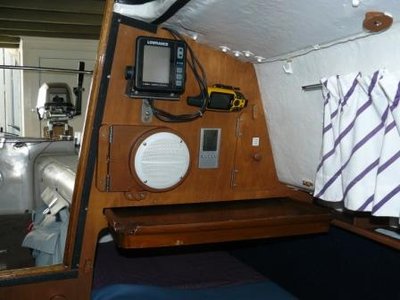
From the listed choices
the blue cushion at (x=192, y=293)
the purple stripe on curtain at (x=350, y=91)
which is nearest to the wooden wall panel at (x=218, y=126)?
the blue cushion at (x=192, y=293)

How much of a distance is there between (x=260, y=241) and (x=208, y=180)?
773mm

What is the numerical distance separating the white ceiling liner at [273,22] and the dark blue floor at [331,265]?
94 cm

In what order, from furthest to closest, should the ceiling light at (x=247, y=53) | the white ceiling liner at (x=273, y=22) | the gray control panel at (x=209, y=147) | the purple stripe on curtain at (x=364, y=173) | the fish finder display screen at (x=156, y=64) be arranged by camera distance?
the gray control panel at (x=209, y=147) → the ceiling light at (x=247, y=53) → the fish finder display screen at (x=156, y=64) → the purple stripe on curtain at (x=364, y=173) → the white ceiling liner at (x=273, y=22)

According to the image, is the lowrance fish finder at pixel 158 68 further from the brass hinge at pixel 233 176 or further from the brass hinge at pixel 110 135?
the brass hinge at pixel 233 176

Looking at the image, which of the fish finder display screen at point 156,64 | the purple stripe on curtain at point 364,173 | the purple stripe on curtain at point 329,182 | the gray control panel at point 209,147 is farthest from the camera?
the gray control panel at point 209,147

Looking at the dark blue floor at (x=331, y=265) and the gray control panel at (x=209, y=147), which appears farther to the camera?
the gray control panel at (x=209, y=147)

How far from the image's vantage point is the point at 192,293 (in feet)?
6.40

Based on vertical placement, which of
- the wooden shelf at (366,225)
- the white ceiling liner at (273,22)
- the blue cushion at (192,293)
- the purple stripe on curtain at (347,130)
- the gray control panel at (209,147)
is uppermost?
the white ceiling liner at (273,22)

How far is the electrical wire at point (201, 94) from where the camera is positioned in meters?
1.66

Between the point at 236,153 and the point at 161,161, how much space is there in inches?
16.1

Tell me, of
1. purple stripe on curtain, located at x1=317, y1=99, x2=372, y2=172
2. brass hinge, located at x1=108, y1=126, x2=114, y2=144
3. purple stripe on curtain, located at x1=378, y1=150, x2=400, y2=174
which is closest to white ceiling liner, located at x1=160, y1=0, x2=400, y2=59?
purple stripe on curtain, located at x1=317, y1=99, x2=372, y2=172

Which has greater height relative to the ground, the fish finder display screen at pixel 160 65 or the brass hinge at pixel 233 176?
the fish finder display screen at pixel 160 65

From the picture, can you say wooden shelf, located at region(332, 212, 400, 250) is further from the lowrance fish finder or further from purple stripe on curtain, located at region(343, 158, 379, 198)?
the lowrance fish finder

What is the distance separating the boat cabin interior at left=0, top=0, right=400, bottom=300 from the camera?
1254 mm
